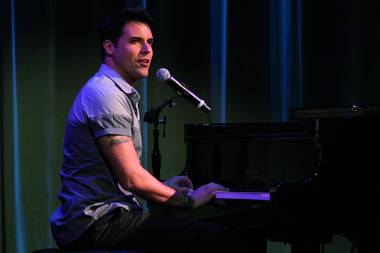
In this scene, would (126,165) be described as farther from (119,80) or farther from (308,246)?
(308,246)

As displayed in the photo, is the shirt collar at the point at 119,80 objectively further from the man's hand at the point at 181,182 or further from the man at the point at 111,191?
the man's hand at the point at 181,182

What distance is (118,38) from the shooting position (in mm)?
2252

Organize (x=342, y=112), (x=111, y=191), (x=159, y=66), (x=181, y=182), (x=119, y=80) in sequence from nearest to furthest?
(x=111, y=191), (x=119, y=80), (x=342, y=112), (x=181, y=182), (x=159, y=66)

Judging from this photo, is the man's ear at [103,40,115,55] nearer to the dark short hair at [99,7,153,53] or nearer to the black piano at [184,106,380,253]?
the dark short hair at [99,7,153,53]

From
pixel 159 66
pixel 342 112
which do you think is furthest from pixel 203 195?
pixel 159 66

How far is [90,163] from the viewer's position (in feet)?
6.72

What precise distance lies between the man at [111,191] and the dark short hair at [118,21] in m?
0.20

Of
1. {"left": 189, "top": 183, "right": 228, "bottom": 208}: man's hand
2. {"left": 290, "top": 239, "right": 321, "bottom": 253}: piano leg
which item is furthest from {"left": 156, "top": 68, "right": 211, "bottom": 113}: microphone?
{"left": 290, "top": 239, "right": 321, "bottom": 253}: piano leg

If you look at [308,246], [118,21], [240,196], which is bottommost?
[308,246]

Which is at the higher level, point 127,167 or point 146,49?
point 146,49

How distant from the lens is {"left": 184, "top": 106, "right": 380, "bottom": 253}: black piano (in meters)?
2.24

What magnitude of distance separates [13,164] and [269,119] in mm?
1684

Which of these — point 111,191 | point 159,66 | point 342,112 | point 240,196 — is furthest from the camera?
point 159,66

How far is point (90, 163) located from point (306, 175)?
39.8 inches
